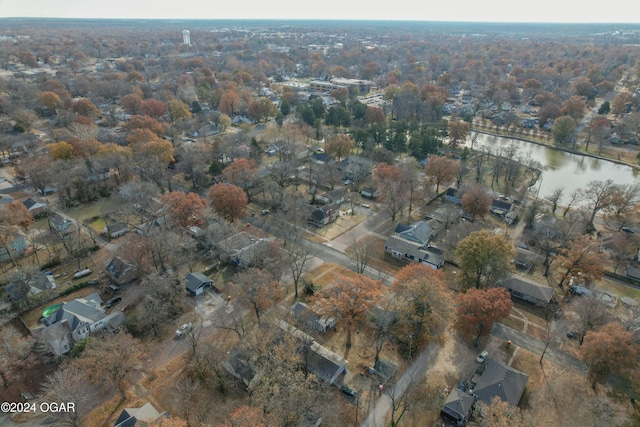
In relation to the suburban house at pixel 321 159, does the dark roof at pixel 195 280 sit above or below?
below

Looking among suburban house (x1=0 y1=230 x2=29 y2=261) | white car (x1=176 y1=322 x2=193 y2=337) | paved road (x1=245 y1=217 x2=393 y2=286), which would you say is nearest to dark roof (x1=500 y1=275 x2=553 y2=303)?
paved road (x1=245 y1=217 x2=393 y2=286)

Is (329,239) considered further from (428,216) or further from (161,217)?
(161,217)

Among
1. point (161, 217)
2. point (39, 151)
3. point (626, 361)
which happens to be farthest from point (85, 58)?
point (626, 361)

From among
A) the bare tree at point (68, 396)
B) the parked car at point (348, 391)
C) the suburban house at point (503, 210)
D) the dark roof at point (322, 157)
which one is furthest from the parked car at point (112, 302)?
the suburban house at point (503, 210)

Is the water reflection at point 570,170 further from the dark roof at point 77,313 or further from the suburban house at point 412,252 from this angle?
the dark roof at point 77,313

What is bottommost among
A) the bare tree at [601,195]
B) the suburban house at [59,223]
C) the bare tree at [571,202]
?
the suburban house at [59,223]

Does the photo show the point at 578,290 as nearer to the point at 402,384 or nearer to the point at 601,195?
the point at 601,195
